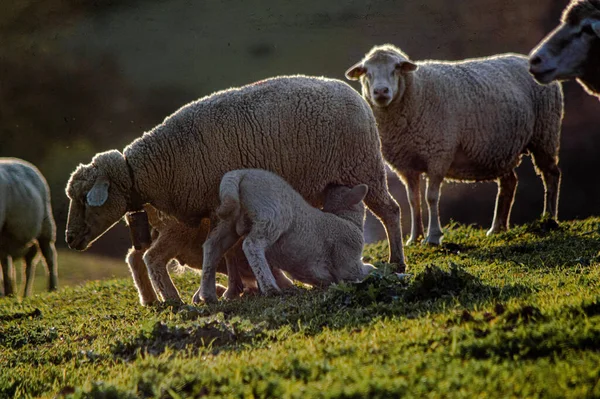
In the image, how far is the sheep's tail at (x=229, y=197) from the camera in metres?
7.42

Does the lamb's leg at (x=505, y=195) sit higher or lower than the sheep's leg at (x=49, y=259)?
higher

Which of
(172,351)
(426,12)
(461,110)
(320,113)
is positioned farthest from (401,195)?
(172,351)

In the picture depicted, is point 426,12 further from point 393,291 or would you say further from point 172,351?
point 172,351

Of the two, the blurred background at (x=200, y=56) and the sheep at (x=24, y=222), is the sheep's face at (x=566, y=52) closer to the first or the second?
the blurred background at (x=200, y=56)

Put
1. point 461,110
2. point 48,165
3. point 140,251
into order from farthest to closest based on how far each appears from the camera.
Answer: point 48,165 → point 461,110 → point 140,251

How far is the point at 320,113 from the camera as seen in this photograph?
8.54m

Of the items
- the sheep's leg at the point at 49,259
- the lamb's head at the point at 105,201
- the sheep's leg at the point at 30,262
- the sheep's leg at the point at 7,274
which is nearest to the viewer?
the lamb's head at the point at 105,201

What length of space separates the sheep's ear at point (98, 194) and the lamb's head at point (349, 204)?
225 cm

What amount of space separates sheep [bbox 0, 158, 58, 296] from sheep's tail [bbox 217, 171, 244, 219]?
7036mm

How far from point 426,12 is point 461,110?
2.52 m

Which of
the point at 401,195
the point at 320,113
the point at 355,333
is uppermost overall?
the point at 320,113

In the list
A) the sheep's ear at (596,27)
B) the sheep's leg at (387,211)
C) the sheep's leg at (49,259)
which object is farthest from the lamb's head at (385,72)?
the sheep's leg at (49,259)

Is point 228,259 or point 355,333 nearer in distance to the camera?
point 355,333

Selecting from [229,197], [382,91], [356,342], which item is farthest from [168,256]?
[356,342]
